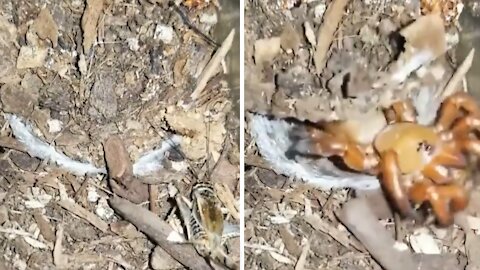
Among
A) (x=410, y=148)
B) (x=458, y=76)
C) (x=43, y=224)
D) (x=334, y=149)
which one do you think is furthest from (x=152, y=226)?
(x=458, y=76)

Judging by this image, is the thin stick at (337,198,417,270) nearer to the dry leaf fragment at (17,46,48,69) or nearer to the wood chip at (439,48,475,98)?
the wood chip at (439,48,475,98)

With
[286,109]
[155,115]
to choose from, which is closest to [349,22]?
[286,109]

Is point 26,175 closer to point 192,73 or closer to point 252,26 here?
point 192,73

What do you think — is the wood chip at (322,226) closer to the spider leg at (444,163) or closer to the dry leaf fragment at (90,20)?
the spider leg at (444,163)

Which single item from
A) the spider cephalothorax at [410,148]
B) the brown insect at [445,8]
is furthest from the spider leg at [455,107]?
the brown insect at [445,8]

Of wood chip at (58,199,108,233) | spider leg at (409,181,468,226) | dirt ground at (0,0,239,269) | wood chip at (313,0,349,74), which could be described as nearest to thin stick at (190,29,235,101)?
dirt ground at (0,0,239,269)
